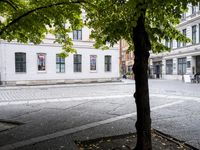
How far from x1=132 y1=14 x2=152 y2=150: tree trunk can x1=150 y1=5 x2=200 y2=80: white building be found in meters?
26.6

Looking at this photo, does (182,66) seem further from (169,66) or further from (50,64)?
(50,64)

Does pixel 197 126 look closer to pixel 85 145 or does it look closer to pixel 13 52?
pixel 85 145

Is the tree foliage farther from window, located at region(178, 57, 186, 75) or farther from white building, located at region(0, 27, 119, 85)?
window, located at region(178, 57, 186, 75)

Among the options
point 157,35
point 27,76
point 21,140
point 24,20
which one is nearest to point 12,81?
point 27,76

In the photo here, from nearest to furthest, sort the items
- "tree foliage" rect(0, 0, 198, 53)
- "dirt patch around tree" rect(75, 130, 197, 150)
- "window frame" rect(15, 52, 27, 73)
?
1. "tree foliage" rect(0, 0, 198, 53)
2. "dirt patch around tree" rect(75, 130, 197, 150)
3. "window frame" rect(15, 52, 27, 73)

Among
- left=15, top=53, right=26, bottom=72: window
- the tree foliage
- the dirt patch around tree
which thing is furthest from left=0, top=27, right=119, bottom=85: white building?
the dirt patch around tree

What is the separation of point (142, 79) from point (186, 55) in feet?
110

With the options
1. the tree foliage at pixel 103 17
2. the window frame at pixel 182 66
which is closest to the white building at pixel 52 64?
the window frame at pixel 182 66

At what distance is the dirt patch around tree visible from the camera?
19.1ft

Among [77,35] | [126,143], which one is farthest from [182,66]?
[126,143]

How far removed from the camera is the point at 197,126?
7582 mm

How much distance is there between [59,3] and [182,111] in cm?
674

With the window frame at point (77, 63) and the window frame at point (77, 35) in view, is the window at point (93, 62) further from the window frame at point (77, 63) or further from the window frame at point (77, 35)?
the window frame at point (77, 35)

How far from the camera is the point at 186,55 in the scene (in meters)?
36.4
